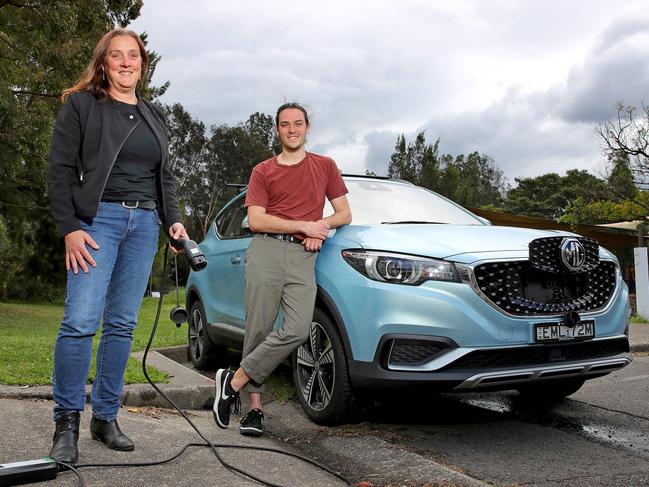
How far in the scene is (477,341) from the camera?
12.9 ft

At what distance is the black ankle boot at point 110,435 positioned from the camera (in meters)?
3.61

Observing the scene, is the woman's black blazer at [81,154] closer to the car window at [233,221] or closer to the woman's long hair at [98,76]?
the woman's long hair at [98,76]

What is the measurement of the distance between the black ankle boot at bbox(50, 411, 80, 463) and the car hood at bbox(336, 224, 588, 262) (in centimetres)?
181

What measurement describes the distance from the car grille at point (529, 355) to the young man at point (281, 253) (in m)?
0.97

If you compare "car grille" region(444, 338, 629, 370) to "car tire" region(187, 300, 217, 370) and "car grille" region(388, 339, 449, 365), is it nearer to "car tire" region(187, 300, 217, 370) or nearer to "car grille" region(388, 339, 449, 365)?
"car grille" region(388, 339, 449, 365)

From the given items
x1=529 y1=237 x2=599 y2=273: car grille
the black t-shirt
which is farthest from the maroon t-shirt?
x1=529 y1=237 x2=599 y2=273: car grille

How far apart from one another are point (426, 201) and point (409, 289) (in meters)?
1.71

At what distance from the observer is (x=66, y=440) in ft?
11.0

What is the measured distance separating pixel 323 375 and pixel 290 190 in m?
1.15

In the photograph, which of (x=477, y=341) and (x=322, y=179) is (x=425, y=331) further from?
(x=322, y=179)

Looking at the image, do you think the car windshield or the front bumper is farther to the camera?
the car windshield

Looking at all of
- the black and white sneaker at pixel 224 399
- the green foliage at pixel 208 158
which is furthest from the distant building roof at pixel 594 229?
the green foliage at pixel 208 158

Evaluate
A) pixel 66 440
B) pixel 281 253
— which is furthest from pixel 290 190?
pixel 66 440

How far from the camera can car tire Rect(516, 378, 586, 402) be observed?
211 inches
